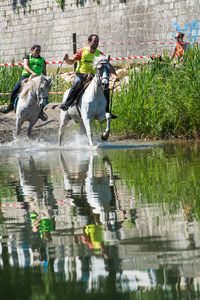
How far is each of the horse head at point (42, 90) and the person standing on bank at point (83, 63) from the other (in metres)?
1.06

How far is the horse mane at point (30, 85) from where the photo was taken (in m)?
14.9

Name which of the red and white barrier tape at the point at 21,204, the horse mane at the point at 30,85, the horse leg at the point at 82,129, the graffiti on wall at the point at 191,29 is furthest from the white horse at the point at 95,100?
the graffiti on wall at the point at 191,29

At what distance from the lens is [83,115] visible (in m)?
13.0

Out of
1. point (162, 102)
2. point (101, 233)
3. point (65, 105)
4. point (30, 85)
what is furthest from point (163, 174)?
point (30, 85)

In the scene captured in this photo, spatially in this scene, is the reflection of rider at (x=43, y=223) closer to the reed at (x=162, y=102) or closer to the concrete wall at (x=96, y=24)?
the reed at (x=162, y=102)

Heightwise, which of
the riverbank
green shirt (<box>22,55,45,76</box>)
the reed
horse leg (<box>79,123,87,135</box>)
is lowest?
the riverbank

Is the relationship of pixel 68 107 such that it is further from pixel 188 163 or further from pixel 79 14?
pixel 79 14

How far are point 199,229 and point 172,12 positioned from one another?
2355 cm

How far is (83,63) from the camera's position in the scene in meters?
13.2

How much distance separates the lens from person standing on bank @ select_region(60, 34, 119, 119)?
509 inches

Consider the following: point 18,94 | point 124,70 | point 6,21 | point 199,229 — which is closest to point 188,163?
point 199,229

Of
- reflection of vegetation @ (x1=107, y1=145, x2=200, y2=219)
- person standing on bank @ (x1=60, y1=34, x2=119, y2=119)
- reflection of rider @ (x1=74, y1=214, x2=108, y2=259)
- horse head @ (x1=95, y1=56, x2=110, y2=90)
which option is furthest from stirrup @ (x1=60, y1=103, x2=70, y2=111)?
reflection of rider @ (x1=74, y1=214, x2=108, y2=259)

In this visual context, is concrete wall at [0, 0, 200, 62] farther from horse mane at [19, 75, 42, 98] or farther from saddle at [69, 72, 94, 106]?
saddle at [69, 72, 94, 106]

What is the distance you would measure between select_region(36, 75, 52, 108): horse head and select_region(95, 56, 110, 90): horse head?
2.37 meters
